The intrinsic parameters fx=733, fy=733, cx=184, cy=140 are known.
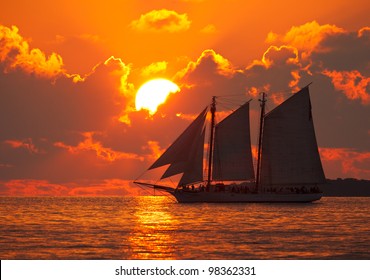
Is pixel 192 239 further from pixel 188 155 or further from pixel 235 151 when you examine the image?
pixel 235 151

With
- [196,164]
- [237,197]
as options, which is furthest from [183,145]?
[237,197]

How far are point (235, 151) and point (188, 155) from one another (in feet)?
27.4

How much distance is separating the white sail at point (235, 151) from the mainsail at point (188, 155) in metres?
3.65

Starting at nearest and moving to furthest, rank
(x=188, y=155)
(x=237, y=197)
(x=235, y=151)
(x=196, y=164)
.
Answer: (x=188, y=155)
(x=196, y=164)
(x=235, y=151)
(x=237, y=197)

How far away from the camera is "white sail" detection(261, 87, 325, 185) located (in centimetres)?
10938

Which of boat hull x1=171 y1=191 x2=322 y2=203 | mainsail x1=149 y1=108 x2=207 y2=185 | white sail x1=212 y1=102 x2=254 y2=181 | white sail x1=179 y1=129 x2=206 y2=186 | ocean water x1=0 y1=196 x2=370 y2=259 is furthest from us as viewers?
boat hull x1=171 y1=191 x2=322 y2=203

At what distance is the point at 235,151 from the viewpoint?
109125 mm

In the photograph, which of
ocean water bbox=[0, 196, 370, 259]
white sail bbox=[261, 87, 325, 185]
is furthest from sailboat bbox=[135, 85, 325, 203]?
ocean water bbox=[0, 196, 370, 259]

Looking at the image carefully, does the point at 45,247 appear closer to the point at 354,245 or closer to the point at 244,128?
the point at 354,245

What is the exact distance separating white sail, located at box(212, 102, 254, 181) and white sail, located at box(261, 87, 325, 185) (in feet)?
14.1

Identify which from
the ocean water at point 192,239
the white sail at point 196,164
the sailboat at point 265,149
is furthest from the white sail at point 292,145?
the ocean water at point 192,239

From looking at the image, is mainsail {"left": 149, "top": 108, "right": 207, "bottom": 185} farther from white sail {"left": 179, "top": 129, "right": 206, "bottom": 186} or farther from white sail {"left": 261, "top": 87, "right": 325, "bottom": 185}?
white sail {"left": 261, "top": 87, "right": 325, "bottom": 185}

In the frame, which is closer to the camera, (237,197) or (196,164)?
(196,164)

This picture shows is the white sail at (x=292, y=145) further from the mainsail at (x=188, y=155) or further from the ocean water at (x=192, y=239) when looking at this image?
the ocean water at (x=192, y=239)
